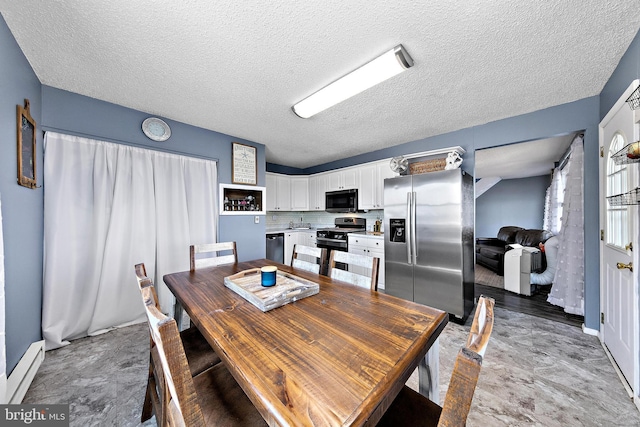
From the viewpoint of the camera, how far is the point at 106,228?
240 cm

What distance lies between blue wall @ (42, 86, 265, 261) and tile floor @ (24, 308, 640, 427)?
5.36ft

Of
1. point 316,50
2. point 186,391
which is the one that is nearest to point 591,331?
point 186,391

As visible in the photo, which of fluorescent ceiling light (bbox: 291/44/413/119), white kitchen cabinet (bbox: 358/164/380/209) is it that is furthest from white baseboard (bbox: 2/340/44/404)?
white kitchen cabinet (bbox: 358/164/380/209)

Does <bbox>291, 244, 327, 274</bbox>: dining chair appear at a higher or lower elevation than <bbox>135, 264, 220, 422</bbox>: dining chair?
higher

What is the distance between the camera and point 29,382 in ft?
5.30

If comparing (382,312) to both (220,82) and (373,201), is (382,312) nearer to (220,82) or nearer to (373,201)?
(220,82)

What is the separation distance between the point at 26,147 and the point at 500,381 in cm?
408

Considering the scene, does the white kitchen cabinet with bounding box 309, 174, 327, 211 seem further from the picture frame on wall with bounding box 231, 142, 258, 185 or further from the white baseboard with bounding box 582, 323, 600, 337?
the white baseboard with bounding box 582, 323, 600, 337

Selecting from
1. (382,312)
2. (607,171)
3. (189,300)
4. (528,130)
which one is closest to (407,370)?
(382,312)

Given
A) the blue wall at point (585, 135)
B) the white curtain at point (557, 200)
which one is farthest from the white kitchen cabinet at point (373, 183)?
the white curtain at point (557, 200)

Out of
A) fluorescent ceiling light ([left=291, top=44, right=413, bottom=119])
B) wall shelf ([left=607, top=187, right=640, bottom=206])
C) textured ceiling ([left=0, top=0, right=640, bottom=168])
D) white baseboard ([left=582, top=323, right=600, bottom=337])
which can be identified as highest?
textured ceiling ([left=0, top=0, right=640, bottom=168])

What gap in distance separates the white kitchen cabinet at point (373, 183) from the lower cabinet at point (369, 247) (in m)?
0.61

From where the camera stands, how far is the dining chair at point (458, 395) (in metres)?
0.49

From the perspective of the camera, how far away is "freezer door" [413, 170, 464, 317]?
257cm
